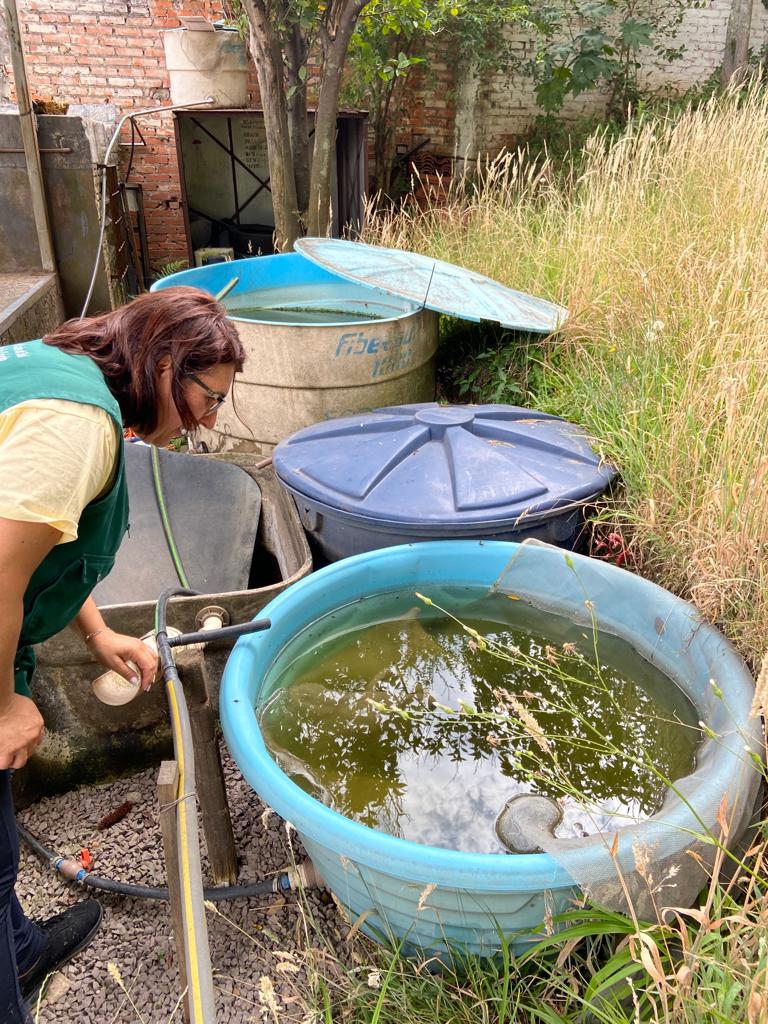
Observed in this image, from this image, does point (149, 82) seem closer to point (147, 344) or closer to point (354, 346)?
point (354, 346)

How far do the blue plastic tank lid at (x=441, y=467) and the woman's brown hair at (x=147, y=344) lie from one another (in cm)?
89

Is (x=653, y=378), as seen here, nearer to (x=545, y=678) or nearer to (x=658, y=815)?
(x=545, y=678)

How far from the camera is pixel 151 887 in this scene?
6.40 ft

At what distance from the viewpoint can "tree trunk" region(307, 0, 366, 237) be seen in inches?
180

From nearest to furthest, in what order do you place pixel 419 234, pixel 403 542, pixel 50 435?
pixel 50 435 < pixel 403 542 < pixel 419 234

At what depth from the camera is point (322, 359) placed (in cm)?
314

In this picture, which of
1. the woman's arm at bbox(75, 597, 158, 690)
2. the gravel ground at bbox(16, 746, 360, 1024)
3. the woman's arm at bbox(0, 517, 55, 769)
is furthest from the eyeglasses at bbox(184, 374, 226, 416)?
the gravel ground at bbox(16, 746, 360, 1024)

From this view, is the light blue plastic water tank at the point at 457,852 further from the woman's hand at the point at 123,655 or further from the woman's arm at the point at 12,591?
the woman's arm at the point at 12,591

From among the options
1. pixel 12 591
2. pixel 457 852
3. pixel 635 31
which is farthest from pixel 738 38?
pixel 12 591

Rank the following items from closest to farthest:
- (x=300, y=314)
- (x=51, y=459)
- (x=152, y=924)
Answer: (x=51, y=459)
(x=152, y=924)
(x=300, y=314)

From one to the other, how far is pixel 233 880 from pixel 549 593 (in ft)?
3.95

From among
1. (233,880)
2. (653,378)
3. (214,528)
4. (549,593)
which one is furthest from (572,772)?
(214,528)

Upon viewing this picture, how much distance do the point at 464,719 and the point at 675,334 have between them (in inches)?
73.7

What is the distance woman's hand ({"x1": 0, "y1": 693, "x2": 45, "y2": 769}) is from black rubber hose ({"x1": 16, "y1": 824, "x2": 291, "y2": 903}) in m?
0.65
